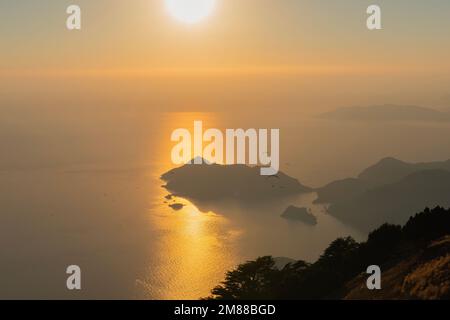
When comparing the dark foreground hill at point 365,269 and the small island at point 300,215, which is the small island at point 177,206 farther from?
the dark foreground hill at point 365,269

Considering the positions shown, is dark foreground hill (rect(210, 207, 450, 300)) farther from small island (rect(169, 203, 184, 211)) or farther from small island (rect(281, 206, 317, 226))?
small island (rect(169, 203, 184, 211))

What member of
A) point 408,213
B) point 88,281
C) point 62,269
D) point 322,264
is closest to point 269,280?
point 322,264

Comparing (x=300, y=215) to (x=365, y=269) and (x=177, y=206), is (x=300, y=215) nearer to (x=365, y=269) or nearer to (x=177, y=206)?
(x=177, y=206)

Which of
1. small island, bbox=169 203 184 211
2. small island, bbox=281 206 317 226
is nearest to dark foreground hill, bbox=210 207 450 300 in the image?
small island, bbox=281 206 317 226

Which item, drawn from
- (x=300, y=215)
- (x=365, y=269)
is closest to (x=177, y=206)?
(x=300, y=215)

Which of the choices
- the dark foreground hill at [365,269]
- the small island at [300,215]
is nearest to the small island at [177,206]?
the small island at [300,215]
